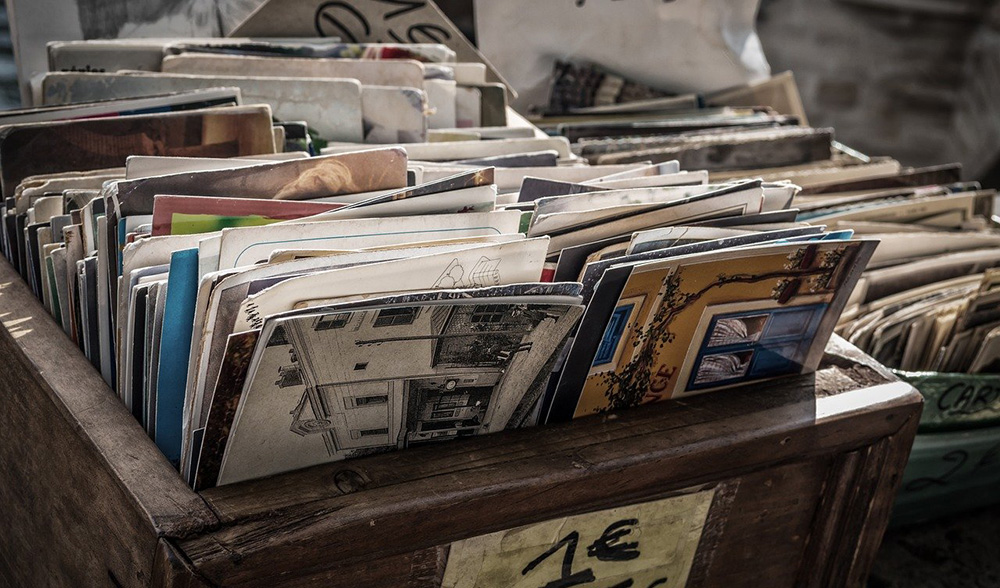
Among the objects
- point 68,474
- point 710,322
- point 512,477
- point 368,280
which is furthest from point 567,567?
point 68,474

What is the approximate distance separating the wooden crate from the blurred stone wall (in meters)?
3.92

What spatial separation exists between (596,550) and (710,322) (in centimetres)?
30

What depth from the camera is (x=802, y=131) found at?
227 centimetres

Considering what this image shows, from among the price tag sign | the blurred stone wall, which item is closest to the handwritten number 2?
the price tag sign

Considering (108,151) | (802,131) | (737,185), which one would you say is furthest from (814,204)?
(108,151)

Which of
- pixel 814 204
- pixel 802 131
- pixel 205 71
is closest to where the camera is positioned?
pixel 205 71

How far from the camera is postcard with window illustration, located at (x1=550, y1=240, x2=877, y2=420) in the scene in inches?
43.8

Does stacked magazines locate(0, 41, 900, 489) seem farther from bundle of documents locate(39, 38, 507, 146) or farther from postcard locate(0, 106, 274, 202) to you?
bundle of documents locate(39, 38, 507, 146)

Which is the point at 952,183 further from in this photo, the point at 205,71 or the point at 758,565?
the point at 205,71

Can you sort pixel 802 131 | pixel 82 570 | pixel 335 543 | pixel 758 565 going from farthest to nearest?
1. pixel 802 131
2. pixel 758 565
3. pixel 82 570
4. pixel 335 543

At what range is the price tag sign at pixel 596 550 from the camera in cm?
110

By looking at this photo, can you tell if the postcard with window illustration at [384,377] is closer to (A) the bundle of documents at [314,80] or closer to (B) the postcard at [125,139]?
(B) the postcard at [125,139]

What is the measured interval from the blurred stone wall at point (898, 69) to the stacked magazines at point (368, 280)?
397cm

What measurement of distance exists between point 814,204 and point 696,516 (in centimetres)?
97
